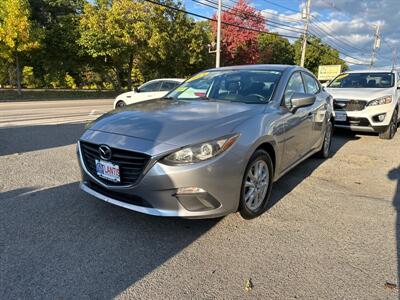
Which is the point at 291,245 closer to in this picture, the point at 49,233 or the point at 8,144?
the point at 49,233

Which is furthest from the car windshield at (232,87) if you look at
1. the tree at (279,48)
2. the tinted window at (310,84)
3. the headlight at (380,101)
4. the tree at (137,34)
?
the tree at (279,48)

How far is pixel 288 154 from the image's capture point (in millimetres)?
4133

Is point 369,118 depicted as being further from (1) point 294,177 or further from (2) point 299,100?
(2) point 299,100

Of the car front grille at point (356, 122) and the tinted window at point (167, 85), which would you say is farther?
the tinted window at point (167, 85)

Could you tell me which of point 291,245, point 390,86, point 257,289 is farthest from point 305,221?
point 390,86

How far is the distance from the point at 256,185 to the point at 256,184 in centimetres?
1

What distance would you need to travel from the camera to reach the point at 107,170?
311 centimetres

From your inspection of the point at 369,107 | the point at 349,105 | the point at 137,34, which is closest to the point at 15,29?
the point at 137,34

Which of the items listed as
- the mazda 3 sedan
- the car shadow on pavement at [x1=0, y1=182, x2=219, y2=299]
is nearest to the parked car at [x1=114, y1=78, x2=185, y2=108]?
the mazda 3 sedan

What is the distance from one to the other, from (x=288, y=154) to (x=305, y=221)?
0.90 metres

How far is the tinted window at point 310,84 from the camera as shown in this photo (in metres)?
5.12

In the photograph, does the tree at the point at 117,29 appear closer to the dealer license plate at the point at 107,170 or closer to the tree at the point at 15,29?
the tree at the point at 15,29

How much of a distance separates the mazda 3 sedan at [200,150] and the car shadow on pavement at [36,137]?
3572mm

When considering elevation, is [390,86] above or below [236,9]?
below
